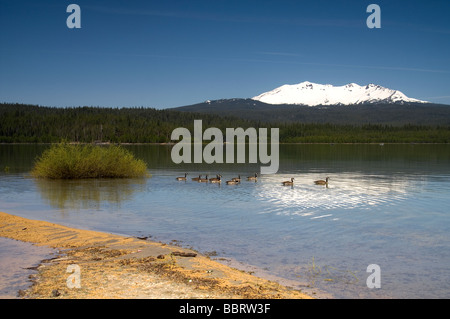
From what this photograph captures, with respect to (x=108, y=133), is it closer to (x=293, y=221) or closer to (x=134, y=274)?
(x=293, y=221)

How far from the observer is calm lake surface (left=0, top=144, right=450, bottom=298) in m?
10.8

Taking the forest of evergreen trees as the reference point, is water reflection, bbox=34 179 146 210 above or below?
below

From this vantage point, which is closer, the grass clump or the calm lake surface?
the calm lake surface

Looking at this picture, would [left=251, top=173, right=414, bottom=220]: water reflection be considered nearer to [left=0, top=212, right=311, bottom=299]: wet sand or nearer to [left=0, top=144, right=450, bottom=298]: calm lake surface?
[left=0, top=144, right=450, bottom=298]: calm lake surface

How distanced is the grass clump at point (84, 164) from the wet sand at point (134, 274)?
56.4ft

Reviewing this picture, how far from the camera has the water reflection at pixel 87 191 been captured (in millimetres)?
21359

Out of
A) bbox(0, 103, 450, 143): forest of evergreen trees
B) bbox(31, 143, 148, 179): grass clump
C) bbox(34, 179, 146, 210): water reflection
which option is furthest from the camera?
bbox(0, 103, 450, 143): forest of evergreen trees

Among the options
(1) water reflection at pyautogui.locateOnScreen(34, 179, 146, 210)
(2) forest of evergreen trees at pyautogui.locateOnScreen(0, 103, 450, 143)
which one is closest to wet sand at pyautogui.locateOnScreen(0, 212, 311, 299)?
(1) water reflection at pyautogui.locateOnScreen(34, 179, 146, 210)

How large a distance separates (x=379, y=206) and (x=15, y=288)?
1630cm

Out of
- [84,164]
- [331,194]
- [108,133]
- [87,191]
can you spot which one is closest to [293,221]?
[331,194]

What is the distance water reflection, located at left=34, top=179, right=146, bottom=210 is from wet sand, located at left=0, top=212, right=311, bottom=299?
25.1ft

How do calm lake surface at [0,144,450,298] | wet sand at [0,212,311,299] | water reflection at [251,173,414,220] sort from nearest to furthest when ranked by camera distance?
1. wet sand at [0,212,311,299]
2. calm lake surface at [0,144,450,298]
3. water reflection at [251,173,414,220]

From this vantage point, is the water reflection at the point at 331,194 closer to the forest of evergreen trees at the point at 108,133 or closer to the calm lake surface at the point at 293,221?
the calm lake surface at the point at 293,221

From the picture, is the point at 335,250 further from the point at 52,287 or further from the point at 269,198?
the point at 269,198
